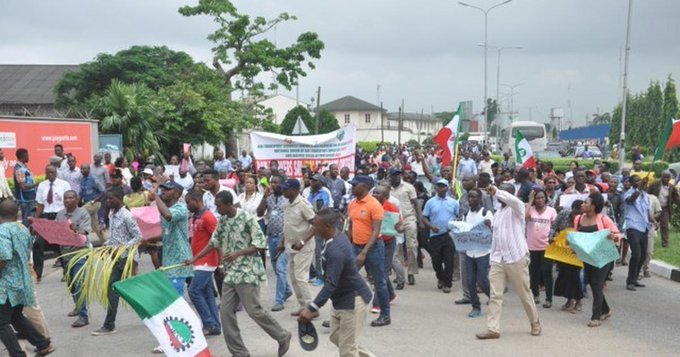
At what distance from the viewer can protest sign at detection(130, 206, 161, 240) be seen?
Answer: 824cm

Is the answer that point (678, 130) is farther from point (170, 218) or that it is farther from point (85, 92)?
point (85, 92)

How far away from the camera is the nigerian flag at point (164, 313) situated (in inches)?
221

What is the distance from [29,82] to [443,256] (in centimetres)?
4476

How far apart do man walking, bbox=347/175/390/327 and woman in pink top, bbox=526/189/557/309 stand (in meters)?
1.99

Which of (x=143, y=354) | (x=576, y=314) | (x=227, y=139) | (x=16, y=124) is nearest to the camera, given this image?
(x=143, y=354)

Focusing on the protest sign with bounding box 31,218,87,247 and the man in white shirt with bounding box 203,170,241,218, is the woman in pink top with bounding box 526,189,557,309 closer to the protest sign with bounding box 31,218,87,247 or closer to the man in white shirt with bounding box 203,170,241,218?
the man in white shirt with bounding box 203,170,241,218

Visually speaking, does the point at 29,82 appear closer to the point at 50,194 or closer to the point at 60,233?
the point at 50,194

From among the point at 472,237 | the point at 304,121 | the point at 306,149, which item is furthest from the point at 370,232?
the point at 304,121

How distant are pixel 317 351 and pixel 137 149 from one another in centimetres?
1909

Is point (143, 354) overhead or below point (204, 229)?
below

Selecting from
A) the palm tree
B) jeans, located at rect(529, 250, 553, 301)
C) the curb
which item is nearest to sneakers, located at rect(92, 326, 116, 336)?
jeans, located at rect(529, 250, 553, 301)

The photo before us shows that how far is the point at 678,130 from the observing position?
1370cm

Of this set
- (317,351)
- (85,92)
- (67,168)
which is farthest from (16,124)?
(85,92)

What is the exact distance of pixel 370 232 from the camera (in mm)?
8336
